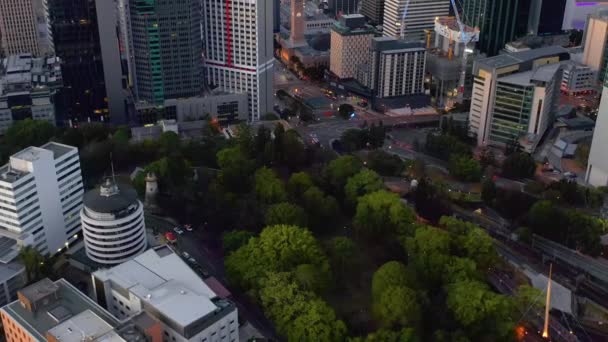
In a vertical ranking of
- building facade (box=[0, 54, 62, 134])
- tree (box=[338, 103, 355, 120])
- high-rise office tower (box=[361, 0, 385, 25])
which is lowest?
tree (box=[338, 103, 355, 120])

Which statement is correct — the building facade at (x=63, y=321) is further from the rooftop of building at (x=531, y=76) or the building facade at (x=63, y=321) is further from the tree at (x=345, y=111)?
the rooftop of building at (x=531, y=76)

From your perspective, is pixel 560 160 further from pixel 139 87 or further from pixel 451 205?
pixel 139 87

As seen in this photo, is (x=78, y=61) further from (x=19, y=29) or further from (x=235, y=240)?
(x=235, y=240)

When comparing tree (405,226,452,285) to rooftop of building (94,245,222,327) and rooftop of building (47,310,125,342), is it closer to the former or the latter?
rooftop of building (94,245,222,327)

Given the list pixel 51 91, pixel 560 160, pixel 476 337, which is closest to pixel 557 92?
pixel 560 160

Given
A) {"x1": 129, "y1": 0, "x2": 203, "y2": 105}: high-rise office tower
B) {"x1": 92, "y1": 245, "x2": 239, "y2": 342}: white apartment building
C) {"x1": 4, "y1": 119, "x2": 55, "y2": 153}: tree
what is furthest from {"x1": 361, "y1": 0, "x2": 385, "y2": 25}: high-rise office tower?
{"x1": 92, "y1": 245, "x2": 239, "y2": 342}: white apartment building

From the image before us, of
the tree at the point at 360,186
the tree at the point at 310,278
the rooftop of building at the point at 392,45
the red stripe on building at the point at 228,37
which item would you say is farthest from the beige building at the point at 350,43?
the tree at the point at 310,278
